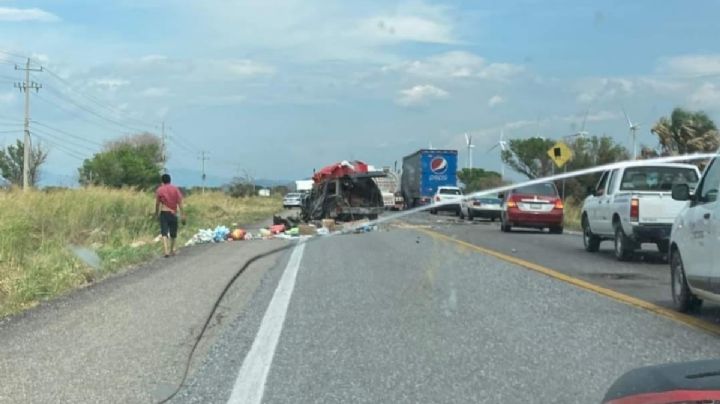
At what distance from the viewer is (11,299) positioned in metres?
12.2

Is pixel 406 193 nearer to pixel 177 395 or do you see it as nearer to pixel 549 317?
pixel 549 317

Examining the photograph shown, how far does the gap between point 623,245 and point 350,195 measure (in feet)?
50.4

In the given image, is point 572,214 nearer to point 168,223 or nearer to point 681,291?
point 168,223

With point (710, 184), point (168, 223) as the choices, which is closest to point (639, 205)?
point (710, 184)

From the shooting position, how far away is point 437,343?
28.0ft

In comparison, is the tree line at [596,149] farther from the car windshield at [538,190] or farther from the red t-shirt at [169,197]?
the red t-shirt at [169,197]

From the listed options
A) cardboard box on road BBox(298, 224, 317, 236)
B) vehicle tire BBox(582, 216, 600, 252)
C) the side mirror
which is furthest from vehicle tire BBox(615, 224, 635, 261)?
cardboard box on road BBox(298, 224, 317, 236)

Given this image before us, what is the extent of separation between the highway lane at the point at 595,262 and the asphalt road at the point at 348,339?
0.13 meters

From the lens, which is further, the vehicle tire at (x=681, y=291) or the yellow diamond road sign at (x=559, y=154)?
the yellow diamond road sign at (x=559, y=154)

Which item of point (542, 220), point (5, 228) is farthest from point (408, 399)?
point (542, 220)

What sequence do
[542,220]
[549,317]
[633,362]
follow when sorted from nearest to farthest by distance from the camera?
[633,362]
[549,317]
[542,220]

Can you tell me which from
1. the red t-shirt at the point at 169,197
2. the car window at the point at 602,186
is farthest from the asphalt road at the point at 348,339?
the red t-shirt at the point at 169,197

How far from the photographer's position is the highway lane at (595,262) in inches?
493

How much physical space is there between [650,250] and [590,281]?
726 centimetres
